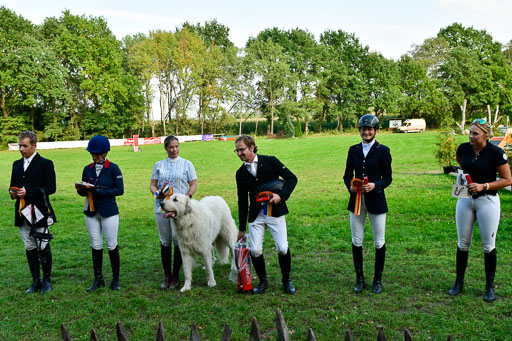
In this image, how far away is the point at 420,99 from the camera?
57.2 m

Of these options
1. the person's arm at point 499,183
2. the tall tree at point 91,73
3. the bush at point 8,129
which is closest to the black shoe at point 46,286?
the person's arm at point 499,183

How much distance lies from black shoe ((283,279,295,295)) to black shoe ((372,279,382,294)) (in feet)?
3.62

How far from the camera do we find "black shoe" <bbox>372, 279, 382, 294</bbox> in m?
4.99

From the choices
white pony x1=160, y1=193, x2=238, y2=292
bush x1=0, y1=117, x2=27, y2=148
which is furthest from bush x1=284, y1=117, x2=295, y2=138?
white pony x1=160, y1=193, x2=238, y2=292

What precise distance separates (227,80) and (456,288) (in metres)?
54.7

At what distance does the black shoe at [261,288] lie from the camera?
519cm

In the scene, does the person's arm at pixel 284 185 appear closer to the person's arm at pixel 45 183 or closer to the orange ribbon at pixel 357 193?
the orange ribbon at pixel 357 193

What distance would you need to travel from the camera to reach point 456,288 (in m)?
4.88

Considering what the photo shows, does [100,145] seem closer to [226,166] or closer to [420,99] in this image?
[226,166]

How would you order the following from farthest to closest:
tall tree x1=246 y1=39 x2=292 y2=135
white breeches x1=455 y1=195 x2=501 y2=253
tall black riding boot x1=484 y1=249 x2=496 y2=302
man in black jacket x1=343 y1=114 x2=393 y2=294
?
tall tree x1=246 y1=39 x2=292 y2=135, man in black jacket x1=343 y1=114 x2=393 y2=294, tall black riding boot x1=484 y1=249 x2=496 y2=302, white breeches x1=455 y1=195 x2=501 y2=253

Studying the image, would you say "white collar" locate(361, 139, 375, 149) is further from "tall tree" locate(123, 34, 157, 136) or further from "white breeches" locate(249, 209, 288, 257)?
"tall tree" locate(123, 34, 157, 136)

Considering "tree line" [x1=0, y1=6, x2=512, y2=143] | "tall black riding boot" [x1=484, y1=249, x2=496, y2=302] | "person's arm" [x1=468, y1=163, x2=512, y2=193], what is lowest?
"tall black riding boot" [x1=484, y1=249, x2=496, y2=302]

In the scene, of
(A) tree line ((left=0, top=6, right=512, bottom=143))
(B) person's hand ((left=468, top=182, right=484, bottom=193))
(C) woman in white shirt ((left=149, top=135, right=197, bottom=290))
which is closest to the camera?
(B) person's hand ((left=468, top=182, right=484, bottom=193))

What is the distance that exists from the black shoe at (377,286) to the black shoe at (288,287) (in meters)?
1.10
